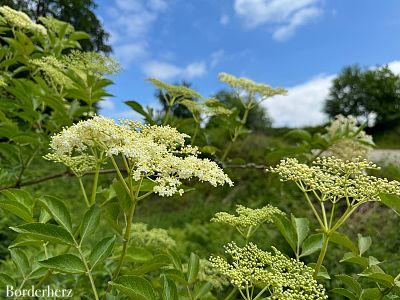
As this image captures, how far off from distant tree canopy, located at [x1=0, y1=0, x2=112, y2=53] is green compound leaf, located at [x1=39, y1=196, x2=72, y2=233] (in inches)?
425

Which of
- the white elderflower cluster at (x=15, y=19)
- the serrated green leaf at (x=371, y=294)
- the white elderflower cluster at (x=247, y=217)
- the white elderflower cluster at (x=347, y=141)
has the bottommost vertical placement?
the serrated green leaf at (x=371, y=294)

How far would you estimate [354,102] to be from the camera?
26109 mm

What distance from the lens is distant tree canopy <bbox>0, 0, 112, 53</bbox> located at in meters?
12.8

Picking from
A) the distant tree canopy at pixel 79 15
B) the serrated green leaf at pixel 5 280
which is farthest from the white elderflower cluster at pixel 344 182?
the distant tree canopy at pixel 79 15

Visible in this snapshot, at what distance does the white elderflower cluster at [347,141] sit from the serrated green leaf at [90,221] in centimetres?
222

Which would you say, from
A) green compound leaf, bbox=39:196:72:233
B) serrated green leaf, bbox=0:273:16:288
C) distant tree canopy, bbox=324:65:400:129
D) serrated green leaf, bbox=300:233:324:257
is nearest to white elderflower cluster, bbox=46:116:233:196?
green compound leaf, bbox=39:196:72:233

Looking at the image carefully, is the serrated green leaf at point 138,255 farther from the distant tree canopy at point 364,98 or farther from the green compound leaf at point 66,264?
the distant tree canopy at point 364,98

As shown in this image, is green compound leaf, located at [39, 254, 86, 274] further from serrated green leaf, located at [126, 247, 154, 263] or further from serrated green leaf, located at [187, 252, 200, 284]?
serrated green leaf, located at [126, 247, 154, 263]

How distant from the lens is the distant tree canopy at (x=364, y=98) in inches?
856

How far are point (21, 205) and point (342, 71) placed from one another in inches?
1124

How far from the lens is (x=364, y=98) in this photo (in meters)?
25.1

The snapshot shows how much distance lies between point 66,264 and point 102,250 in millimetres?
156

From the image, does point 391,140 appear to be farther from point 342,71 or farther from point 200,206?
point 200,206

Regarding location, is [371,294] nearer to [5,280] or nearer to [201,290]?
[201,290]
